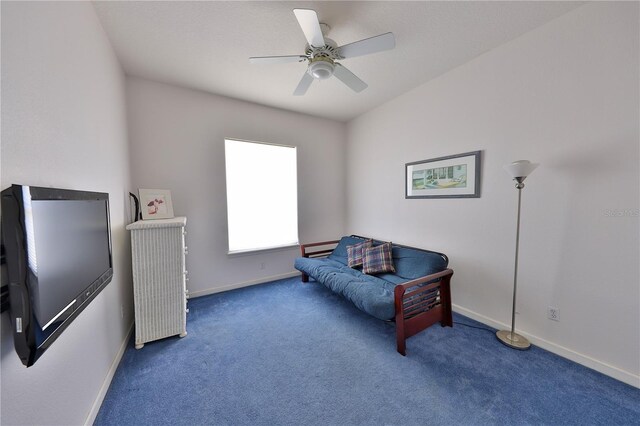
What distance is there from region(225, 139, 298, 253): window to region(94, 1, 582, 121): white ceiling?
94 centimetres

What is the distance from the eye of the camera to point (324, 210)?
4.14 metres

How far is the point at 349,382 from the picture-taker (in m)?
1.70

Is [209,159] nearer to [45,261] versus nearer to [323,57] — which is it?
[323,57]

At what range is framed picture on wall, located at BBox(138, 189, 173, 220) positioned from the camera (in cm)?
250

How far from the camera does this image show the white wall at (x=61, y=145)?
860 mm

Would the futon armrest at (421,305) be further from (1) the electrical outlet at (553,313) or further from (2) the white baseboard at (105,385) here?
(2) the white baseboard at (105,385)

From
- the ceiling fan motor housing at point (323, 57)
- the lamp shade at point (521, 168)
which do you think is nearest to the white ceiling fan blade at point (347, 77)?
the ceiling fan motor housing at point (323, 57)

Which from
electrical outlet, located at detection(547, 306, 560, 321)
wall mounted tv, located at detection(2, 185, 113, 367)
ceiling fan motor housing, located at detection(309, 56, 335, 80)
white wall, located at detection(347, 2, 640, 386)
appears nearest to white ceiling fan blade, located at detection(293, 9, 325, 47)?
ceiling fan motor housing, located at detection(309, 56, 335, 80)

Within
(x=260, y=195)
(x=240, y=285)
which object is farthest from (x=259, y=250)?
(x=260, y=195)

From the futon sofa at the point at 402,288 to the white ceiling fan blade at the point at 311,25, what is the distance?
6.65ft

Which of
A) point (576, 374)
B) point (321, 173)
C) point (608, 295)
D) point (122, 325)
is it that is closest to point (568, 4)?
point (608, 295)

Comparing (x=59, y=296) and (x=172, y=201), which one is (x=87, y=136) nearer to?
(x=59, y=296)

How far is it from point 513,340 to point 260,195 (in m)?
3.32

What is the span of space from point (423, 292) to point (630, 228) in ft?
4.90
